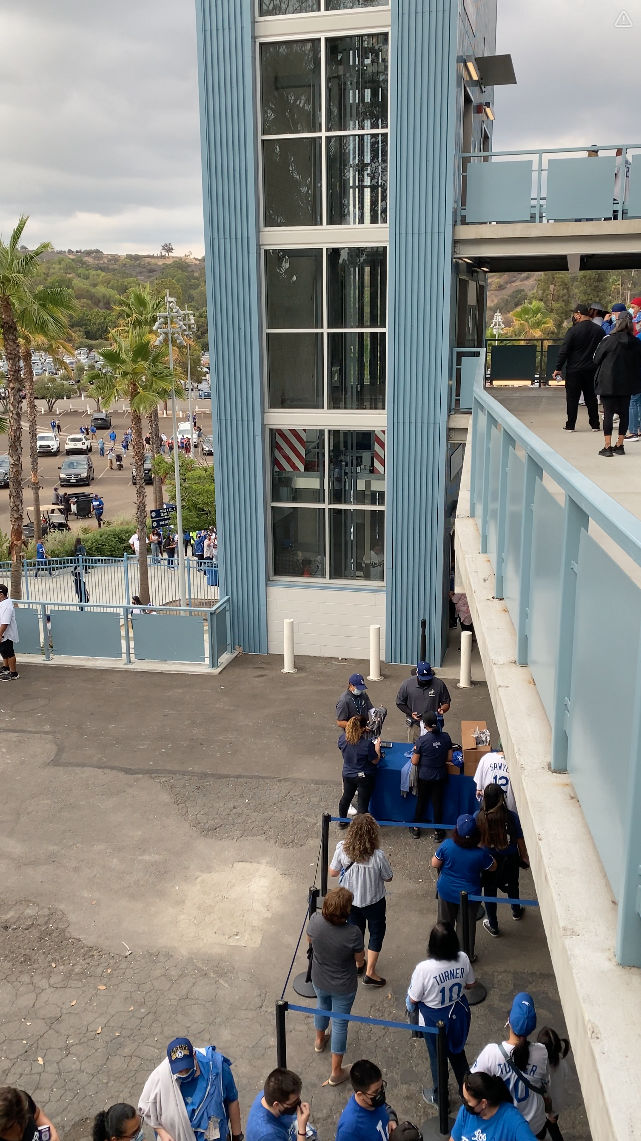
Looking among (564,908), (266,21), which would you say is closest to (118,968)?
(564,908)

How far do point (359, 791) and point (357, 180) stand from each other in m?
10.2

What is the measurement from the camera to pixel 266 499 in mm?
16328


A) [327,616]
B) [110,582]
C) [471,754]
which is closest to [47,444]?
[110,582]

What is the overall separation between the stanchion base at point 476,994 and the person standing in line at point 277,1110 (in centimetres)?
279

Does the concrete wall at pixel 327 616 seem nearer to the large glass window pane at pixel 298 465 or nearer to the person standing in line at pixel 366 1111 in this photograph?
the large glass window pane at pixel 298 465

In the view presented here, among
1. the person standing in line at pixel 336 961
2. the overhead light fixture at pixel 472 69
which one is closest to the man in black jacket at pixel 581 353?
the person standing in line at pixel 336 961

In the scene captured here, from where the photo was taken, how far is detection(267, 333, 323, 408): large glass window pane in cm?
1564

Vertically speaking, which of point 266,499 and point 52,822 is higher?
point 266,499

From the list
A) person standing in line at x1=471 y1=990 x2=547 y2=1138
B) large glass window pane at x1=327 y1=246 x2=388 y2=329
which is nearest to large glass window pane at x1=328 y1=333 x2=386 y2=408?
large glass window pane at x1=327 y1=246 x2=388 y2=329

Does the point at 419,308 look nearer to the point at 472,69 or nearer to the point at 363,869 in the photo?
the point at 472,69

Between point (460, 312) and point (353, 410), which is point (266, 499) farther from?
point (460, 312)

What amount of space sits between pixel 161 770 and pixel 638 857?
10115 mm

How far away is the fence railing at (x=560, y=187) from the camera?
13914mm

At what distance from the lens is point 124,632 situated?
53.7 ft
